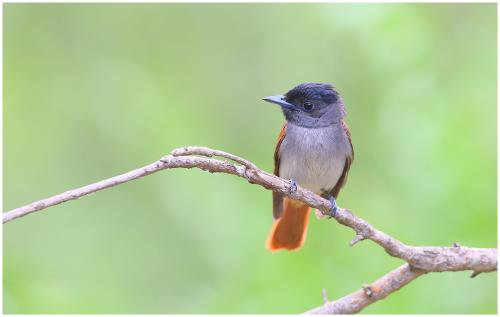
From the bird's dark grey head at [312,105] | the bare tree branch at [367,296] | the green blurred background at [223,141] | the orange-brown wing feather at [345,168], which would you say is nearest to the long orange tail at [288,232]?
the green blurred background at [223,141]

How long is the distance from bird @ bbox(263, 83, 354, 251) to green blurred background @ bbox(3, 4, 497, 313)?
34cm

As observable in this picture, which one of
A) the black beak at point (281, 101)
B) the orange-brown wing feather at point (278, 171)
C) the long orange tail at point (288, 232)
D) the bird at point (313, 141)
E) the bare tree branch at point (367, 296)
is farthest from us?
the long orange tail at point (288, 232)

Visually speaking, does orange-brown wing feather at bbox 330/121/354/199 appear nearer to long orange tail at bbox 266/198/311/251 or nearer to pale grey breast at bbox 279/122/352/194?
pale grey breast at bbox 279/122/352/194

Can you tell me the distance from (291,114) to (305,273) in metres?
1.00

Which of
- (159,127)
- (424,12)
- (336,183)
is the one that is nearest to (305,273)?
(336,183)

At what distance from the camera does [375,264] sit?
5.12m

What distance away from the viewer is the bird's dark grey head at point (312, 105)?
15.8 ft

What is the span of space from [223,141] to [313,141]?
808 millimetres

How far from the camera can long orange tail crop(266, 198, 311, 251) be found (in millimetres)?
5156

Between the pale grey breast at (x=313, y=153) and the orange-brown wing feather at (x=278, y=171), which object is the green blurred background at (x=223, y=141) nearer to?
the orange-brown wing feather at (x=278, y=171)

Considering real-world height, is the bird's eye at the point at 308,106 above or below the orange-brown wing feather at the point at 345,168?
above

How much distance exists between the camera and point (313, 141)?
4891 millimetres

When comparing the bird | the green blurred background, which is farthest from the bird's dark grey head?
the green blurred background

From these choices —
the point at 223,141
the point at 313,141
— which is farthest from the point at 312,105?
the point at 223,141
